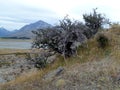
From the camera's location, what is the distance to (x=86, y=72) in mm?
11992

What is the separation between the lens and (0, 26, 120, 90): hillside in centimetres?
1091

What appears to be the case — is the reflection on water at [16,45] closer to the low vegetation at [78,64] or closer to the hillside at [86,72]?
the low vegetation at [78,64]

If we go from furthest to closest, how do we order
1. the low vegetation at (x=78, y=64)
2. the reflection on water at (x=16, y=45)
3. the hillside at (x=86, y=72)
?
the reflection on water at (x=16, y=45), the low vegetation at (x=78, y=64), the hillside at (x=86, y=72)

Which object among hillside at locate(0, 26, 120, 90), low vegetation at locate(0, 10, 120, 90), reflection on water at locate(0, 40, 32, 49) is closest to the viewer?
hillside at locate(0, 26, 120, 90)

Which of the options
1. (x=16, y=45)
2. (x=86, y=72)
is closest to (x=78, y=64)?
(x=86, y=72)

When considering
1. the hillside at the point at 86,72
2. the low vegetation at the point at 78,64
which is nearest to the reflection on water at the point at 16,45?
the low vegetation at the point at 78,64

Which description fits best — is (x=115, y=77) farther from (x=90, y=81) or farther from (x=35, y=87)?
(x=35, y=87)

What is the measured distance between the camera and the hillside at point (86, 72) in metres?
10.9

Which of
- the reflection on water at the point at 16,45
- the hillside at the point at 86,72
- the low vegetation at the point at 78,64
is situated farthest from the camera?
the reflection on water at the point at 16,45

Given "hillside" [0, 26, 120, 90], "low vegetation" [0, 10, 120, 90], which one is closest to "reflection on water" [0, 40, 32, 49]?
"low vegetation" [0, 10, 120, 90]

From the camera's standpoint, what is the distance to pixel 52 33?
14.9 metres

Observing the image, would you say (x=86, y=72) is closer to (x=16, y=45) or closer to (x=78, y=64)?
(x=78, y=64)

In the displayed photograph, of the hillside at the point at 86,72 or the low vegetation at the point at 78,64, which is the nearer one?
the hillside at the point at 86,72

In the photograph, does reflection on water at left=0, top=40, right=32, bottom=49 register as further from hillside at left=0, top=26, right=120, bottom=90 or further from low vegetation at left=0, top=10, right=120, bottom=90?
hillside at left=0, top=26, right=120, bottom=90
